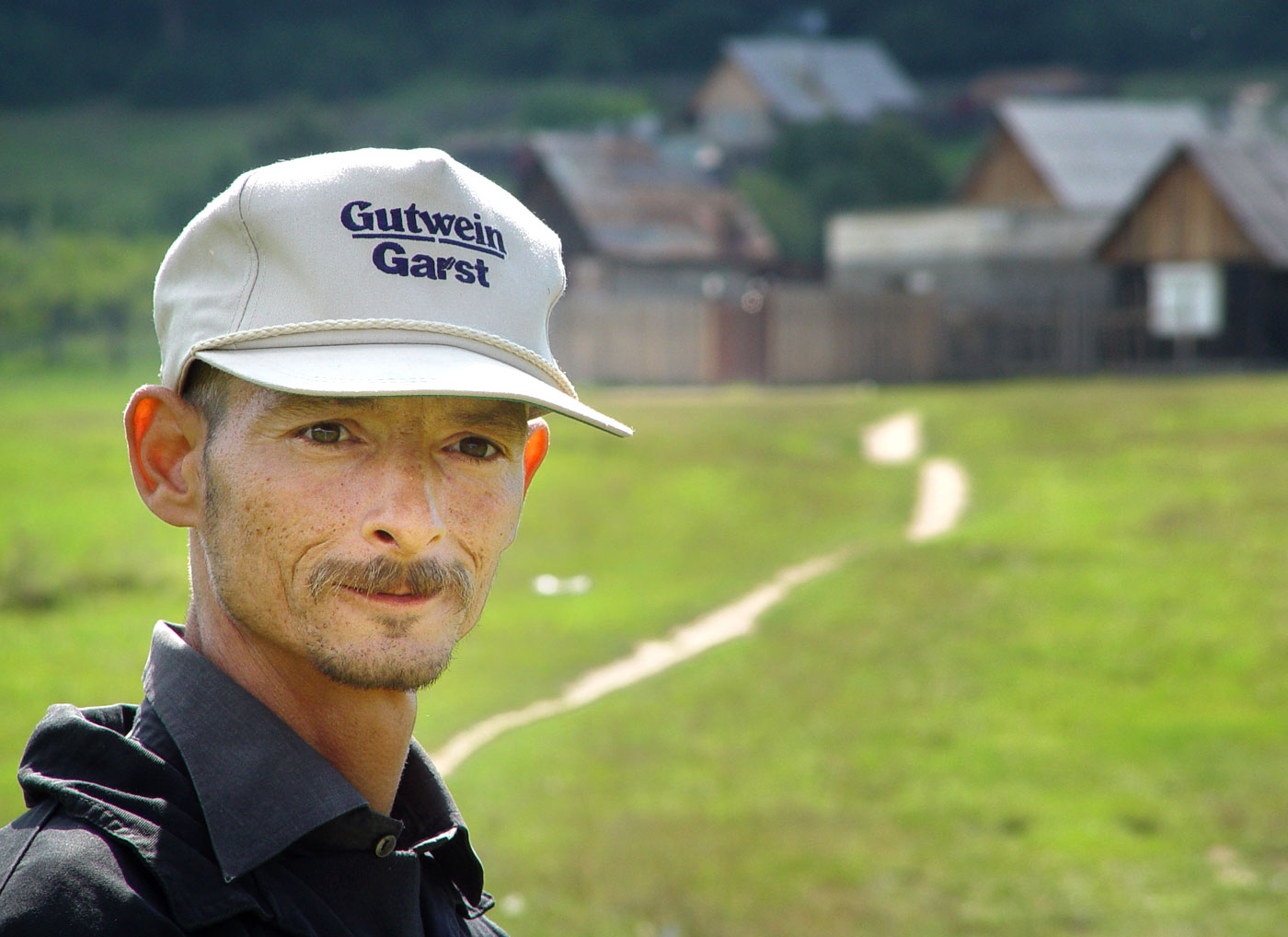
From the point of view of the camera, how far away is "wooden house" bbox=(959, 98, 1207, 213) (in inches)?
2109

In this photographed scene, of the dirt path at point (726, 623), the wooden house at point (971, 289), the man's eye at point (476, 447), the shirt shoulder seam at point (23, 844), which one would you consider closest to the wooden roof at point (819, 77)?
the wooden house at point (971, 289)

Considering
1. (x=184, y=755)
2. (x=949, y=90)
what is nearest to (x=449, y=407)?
(x=184, y=755)

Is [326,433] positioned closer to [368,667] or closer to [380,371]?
[380,371]

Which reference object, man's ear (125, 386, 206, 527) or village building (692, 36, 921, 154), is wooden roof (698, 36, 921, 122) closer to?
village building (692, 36, 921, 154)

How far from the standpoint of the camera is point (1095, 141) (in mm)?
55438

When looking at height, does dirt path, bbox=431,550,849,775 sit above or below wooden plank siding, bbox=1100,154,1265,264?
below

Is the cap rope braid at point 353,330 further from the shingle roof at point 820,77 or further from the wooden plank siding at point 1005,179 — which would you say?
the shingle roof at point 820,77

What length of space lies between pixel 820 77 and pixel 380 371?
265ft

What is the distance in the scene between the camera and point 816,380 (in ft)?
142

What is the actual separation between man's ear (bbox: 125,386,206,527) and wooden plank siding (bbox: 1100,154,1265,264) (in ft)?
131

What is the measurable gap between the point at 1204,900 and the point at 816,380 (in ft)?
103

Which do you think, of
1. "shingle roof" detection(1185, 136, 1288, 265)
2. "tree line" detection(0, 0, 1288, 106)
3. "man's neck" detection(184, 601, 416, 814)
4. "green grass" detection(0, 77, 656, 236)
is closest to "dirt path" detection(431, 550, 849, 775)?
"man's neck" detection(184, 601, 416, 814)

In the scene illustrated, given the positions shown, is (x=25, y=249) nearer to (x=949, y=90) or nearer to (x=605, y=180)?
(x=605, y=180)

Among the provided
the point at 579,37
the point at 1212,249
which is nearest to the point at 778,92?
the point at 579,37
